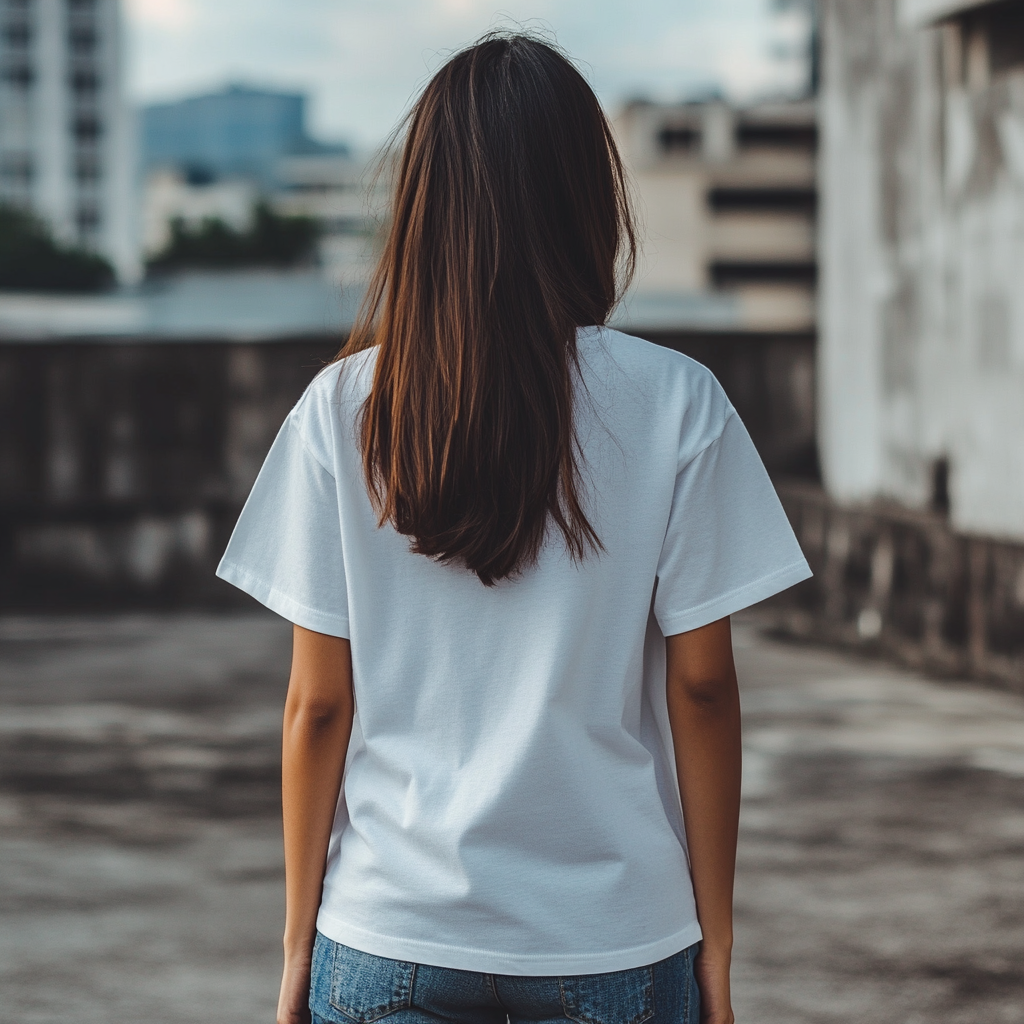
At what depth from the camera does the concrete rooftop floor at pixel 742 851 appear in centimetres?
368

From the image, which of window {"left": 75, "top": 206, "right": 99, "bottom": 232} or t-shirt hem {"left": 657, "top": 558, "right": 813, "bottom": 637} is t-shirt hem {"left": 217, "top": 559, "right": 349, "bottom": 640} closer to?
t-shirt hem {"left": 657, "top": 558, "right": 813, "bottom": 637}

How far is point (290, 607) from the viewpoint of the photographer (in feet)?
4.52

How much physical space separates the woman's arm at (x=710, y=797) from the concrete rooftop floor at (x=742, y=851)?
2.29 meters

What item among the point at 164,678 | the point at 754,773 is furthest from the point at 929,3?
the point at 164,678

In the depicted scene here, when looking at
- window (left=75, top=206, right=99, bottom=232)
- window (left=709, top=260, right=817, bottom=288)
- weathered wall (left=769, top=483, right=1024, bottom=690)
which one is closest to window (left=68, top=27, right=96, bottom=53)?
window (left=75, top=206, right=99, bottom=232)

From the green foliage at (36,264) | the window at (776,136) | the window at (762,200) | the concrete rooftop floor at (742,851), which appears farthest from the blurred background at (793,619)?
the green foliage at (36,264)

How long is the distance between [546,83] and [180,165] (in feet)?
517

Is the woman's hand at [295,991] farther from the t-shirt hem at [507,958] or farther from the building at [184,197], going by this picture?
the building at [184,197]

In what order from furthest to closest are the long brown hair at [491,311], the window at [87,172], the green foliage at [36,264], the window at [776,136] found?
1. the window at [87,172]
2. the green foliage at [36,264]
3. the window at [776,136]
4. the long brown hair at [491,311]

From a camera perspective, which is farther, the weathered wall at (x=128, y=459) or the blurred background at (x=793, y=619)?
the weathered wall at (x=128, y=459)

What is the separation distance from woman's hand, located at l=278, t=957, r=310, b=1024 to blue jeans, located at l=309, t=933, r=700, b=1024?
8cm

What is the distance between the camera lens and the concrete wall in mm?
8875

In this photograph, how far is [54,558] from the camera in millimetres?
11977

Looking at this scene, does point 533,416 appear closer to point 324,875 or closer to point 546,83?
point 546,83
